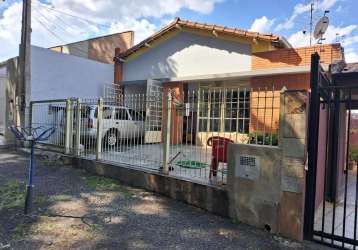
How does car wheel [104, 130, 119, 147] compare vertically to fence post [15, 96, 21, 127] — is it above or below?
below

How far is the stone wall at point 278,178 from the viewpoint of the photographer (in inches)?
163

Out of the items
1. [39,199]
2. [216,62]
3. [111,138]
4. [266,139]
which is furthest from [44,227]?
[216,62]

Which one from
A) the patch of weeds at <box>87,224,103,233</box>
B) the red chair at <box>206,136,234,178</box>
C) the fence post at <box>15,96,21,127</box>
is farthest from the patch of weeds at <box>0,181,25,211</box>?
the fence post at <box>15,96,21,127</box>

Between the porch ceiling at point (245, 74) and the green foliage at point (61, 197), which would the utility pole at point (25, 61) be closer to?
the porch ceiling at point (245, 74)

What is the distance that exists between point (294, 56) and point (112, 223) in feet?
28.0

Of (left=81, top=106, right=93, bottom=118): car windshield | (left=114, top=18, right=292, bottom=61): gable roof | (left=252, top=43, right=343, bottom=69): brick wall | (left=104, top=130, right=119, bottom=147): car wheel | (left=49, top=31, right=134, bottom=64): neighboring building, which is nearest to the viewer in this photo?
(left=104, top=130, right=119, bottom=147): car wheel

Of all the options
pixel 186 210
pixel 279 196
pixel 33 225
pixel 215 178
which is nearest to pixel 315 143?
pixel 279 196

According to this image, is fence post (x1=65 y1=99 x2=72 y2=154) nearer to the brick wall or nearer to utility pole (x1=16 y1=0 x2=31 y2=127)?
utility pole (x1=16 y1=0 x2=31 y2=127)

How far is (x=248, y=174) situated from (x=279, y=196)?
55 centimetres

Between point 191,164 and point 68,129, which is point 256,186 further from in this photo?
point 68,129

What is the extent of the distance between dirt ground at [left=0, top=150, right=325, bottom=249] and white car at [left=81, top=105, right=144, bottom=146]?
1.85m

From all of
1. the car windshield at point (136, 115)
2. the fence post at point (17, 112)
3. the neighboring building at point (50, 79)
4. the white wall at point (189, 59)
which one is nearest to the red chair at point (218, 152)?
the car windshield at point (136, 115)

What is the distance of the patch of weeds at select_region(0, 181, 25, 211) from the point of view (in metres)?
5.15

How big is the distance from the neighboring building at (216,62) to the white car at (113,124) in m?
2.21
